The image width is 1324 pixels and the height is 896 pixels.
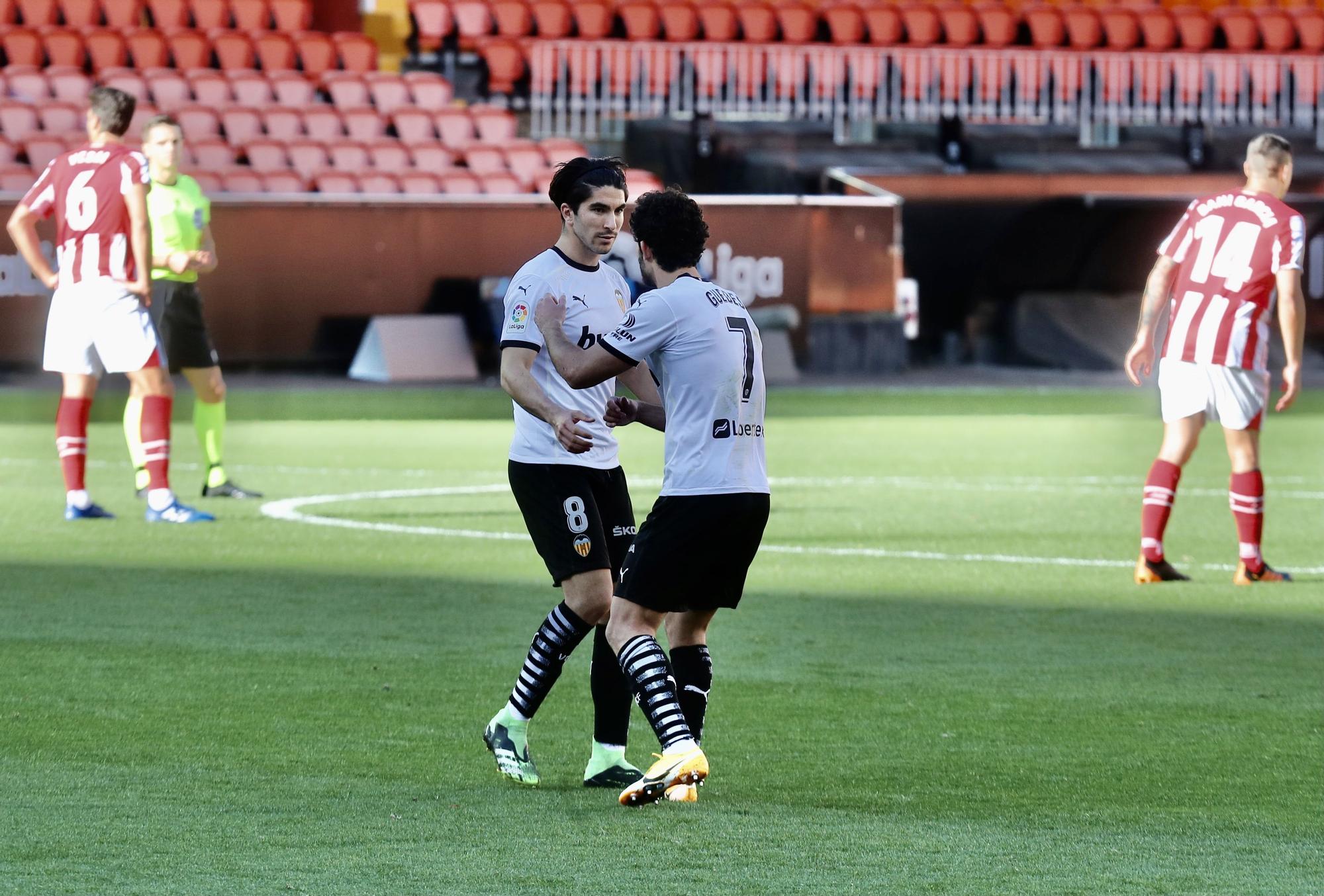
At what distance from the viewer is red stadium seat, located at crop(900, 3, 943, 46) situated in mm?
27609

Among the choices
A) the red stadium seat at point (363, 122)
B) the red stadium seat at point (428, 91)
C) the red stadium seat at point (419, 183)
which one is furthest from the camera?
the red stadium seat at point (428, 91)

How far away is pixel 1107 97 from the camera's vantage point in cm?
2720

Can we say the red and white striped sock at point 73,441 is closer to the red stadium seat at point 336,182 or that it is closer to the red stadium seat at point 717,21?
the red stadium seat at point 336,182

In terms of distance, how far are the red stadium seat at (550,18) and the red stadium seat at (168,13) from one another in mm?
4406

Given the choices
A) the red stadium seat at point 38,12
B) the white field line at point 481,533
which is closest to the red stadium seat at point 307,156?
the red stadium seat at point 38,12

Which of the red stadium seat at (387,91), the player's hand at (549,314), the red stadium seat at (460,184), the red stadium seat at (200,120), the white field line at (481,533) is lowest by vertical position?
the white field line at (481,533)

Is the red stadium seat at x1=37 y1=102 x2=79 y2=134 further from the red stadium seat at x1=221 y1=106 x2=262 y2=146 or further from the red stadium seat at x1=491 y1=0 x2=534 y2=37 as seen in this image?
the red stadium seat at x1=491 y1=0 x2=534 y2=37

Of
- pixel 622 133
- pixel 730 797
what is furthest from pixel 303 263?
pixel 730 797

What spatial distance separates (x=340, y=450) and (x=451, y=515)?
3896mm

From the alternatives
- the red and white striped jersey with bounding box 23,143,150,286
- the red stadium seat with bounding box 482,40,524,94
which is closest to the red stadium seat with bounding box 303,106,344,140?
the red stadium seat with bounding box 482,40,524,94

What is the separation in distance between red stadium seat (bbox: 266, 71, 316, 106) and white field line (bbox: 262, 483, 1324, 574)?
12585mm

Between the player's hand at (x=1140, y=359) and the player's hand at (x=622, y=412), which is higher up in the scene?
the player's hand at (x=622, y=412)

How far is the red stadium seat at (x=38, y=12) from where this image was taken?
2481 cm

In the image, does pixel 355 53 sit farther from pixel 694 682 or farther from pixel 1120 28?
pixel 694 682
